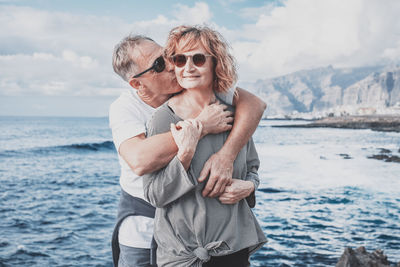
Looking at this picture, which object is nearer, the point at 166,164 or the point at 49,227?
the point at 166,164

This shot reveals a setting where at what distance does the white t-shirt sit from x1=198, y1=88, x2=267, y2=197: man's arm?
0.36ft

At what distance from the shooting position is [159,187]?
5.98ft

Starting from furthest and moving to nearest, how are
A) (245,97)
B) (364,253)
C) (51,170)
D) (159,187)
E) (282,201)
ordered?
(51,170) < (282,201) < (364,253) < (245,97) < (159,187)

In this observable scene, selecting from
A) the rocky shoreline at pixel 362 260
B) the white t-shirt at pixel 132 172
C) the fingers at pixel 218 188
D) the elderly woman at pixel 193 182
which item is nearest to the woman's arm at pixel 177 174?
the elderly woman at pixel 193 182

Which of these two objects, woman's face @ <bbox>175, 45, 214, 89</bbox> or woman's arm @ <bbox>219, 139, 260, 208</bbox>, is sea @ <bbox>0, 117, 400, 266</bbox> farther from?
woman's face @ <bbox>175, 45, 214, 89</bbox>

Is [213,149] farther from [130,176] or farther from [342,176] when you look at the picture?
[342,176]

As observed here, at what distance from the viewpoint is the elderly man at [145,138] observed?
1861 millimetres

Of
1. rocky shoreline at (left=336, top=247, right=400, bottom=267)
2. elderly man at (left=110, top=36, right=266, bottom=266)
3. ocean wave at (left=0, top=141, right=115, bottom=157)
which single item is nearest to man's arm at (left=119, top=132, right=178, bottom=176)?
elderly man at (left=110, top=36, right=266, bottom=266)

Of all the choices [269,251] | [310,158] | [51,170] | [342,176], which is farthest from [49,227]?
[310,158]

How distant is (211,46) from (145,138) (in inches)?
23.5

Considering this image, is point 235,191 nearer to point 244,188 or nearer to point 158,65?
point 244,188

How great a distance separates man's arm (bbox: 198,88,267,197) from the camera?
1870 mm

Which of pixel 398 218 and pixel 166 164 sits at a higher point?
pixel 166 164

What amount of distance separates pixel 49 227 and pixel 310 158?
21349 millimetres
